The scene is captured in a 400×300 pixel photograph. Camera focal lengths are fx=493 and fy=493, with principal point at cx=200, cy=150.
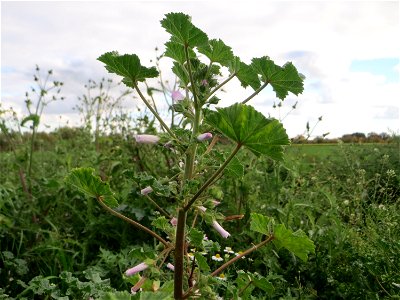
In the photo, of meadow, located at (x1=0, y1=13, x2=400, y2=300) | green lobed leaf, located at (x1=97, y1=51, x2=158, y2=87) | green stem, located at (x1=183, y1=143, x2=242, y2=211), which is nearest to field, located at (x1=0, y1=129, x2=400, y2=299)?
meadow, located at (x1=0, y1=13, x2=400, y2=300)

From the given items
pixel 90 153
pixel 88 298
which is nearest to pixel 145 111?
pixel 90 153

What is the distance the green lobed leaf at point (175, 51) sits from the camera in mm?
1287

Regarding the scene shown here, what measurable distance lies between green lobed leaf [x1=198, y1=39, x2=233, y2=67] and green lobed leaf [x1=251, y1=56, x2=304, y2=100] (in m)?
0.07

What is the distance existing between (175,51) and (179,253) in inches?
20.8

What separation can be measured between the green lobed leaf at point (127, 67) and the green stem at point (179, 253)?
1.26 ft

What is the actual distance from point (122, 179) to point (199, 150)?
7.56 feet

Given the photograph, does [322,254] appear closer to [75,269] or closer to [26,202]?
[75,269]

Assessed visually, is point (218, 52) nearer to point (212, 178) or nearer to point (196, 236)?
point (212, 178)

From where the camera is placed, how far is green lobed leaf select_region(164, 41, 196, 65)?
129cm

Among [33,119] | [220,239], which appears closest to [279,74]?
[220,239]

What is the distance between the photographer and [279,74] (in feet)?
Answer: 4.29

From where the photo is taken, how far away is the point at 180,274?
1.29 m

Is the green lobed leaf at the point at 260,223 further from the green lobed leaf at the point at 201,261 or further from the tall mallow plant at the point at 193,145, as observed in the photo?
the green lobed leaf at the point at 201,261

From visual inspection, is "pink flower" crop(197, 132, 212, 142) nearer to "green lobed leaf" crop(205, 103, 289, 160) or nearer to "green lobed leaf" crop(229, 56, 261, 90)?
"green lobed leaf" crop(205, 103, 289, 160)
